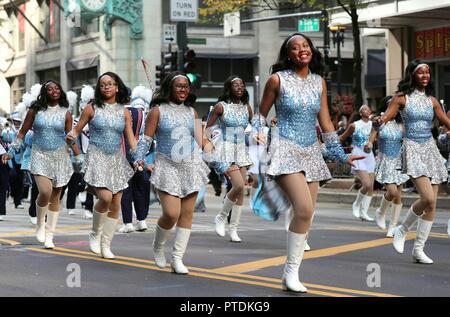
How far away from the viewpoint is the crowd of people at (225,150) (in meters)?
8.38

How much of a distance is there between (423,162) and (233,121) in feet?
10.2

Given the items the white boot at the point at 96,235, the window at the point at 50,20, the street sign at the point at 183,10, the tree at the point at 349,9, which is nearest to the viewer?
the white boot at the point at 96,235

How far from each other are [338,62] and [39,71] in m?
17.3

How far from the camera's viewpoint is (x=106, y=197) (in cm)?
1066

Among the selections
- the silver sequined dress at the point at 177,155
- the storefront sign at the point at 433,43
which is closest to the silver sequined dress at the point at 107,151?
the silver sequined dress at the point at 177,155

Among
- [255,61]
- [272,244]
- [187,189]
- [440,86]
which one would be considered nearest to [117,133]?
[187,189]

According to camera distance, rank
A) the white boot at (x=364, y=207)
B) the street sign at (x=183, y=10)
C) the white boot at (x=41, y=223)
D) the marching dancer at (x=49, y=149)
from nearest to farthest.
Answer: the marching dancer at (x=49, y=149) < the white boot at (x=41, y=223) < the white boot at (x=364, y=207) < the street sign at (x=183, y=10)

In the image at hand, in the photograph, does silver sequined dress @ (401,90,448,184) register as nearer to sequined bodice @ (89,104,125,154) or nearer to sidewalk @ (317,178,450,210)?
sequined bodice @ (89,104,125,154)

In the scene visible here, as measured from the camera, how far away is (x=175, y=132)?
31.3 feet

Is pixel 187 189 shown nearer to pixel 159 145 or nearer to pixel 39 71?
pixel 159 145

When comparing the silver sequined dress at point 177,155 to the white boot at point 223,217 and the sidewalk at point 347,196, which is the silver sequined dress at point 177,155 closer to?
the white boot at point 223,217

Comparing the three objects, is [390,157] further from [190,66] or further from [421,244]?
[190,66]

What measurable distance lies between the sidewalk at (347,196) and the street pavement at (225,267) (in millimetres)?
4600

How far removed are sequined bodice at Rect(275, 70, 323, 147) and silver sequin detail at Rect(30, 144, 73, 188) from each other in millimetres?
4345
